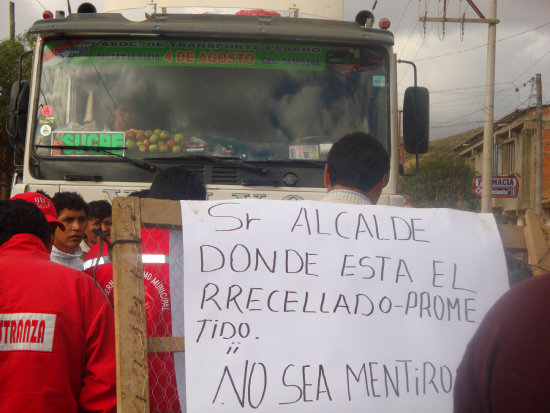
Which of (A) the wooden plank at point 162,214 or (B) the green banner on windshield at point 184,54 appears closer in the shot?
(A) the wooden plank at point 162,214

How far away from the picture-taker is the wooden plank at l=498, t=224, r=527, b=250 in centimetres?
282

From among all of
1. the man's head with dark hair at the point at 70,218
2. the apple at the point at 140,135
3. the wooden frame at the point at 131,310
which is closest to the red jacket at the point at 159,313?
the wooden frame at the point at 131,310

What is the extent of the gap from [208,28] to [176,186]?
2682 mm

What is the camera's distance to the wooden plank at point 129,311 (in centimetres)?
228

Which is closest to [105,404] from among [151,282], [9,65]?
[151,282]

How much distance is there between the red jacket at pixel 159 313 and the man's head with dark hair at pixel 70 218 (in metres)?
2.64

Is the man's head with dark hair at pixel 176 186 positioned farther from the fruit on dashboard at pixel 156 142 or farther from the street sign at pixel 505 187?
the street sign at pixel 505 187

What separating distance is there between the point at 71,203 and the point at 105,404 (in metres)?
2.74

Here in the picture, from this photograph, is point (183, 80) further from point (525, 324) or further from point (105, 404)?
point (525, 324)

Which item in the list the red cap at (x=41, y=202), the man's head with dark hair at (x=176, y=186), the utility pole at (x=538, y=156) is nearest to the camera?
the man's head with dark hair at (x=176, y=186)

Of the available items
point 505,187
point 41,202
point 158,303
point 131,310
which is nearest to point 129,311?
point 131,310

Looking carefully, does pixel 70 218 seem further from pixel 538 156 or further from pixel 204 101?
pixel 538 156

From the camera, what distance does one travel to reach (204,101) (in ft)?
18.7

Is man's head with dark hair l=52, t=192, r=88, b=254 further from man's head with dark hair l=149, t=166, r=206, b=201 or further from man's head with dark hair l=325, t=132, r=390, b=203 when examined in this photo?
man's head with dark hair l=325, t=132, r=390, b=203
